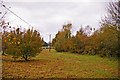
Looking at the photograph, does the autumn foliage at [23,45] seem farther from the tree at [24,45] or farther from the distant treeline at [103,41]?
the distant treeline at [103,41]

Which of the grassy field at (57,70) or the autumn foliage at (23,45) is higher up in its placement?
the autumn foliage at (23,45)

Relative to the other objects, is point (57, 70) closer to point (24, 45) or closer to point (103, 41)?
point (24, 45)

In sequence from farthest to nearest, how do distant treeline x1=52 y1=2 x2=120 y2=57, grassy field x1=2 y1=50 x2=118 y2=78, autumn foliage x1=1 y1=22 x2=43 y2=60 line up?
1. autumn foliage x1=1 y1=22 x2=43 y2=60
2. distant treeline x1=52 y1=2 x2=120 y2=57
3. grassy field x1=2 y1=50 x2=118 y2=78

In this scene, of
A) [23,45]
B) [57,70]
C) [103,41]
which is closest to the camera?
[57,70]

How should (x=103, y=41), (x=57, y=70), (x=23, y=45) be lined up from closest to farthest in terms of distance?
(x=57, y=70) < (x=23, y=45) < (x=103, y=41)

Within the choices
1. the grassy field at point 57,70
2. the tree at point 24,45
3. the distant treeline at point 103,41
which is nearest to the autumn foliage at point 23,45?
the tree at point 24,45

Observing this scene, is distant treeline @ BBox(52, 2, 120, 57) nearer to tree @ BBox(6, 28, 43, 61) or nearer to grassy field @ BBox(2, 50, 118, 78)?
grassy field @ BBox(2, 50, 118, 78)

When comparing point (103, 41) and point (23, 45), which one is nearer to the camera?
point (23, 45)

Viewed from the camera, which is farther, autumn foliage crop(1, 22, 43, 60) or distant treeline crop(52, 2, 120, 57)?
autumn foliage crop(1, 22, 43, 60)

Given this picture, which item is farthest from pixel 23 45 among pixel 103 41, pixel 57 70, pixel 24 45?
pixel 103 41

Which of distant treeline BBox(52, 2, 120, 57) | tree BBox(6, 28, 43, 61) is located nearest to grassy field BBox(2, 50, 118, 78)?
tree BBox(6, 28, 43, 61)

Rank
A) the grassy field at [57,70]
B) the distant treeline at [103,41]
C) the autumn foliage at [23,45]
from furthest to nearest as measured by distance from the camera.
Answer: the autumn foliage at [23,45], the distant treeline at [103,41], the grassy field at [57,70]

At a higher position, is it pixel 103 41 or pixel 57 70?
pixel 103 41

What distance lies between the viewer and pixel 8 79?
4.59 m
